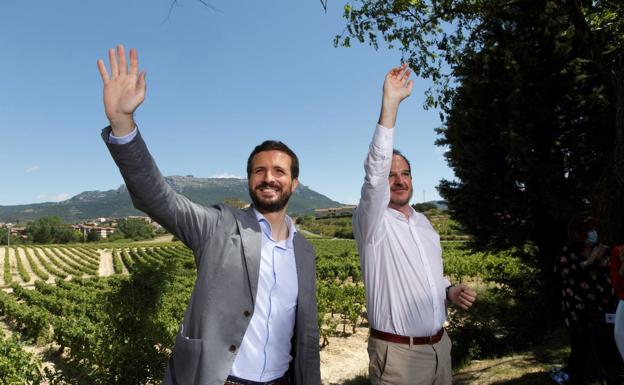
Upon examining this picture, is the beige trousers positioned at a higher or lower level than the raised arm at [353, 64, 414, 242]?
lower

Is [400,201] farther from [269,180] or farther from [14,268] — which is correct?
[14,268]

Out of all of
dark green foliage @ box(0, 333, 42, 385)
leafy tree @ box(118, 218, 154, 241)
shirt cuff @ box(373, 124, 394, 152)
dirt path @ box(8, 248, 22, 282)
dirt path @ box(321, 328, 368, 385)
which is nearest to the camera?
shirt cuff @ box(373, 124, 394, 152)

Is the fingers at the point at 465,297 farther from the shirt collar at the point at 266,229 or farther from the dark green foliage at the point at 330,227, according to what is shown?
the dark green foliage at the point at 330,227

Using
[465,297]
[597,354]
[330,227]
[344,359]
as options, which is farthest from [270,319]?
[330,227]

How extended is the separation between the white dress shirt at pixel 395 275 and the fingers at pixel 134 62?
55.6 inches

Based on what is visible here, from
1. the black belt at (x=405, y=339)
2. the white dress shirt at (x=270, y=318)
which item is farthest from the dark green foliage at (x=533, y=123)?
the white dress shirt at (x=270, y=318)

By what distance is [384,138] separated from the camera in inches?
91.2

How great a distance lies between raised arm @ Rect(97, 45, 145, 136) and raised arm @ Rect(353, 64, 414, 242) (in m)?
1.31

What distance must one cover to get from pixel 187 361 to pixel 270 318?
42cm

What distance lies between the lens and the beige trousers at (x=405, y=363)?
2490mm

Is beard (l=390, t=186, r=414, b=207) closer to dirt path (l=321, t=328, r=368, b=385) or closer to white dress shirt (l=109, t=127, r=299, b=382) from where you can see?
white dress shirt (l=109, t=127, r=299, b=382)

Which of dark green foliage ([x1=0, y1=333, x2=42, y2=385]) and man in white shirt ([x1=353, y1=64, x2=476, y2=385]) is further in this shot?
dark green foliage ([x1=0, y1=333, x2=42, y2=385])

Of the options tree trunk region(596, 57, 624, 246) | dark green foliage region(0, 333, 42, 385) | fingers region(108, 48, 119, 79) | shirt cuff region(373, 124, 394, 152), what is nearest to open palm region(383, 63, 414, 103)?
shirt cuff region(373, 124, 394, 152)

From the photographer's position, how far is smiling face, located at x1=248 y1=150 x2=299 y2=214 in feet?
6.75
